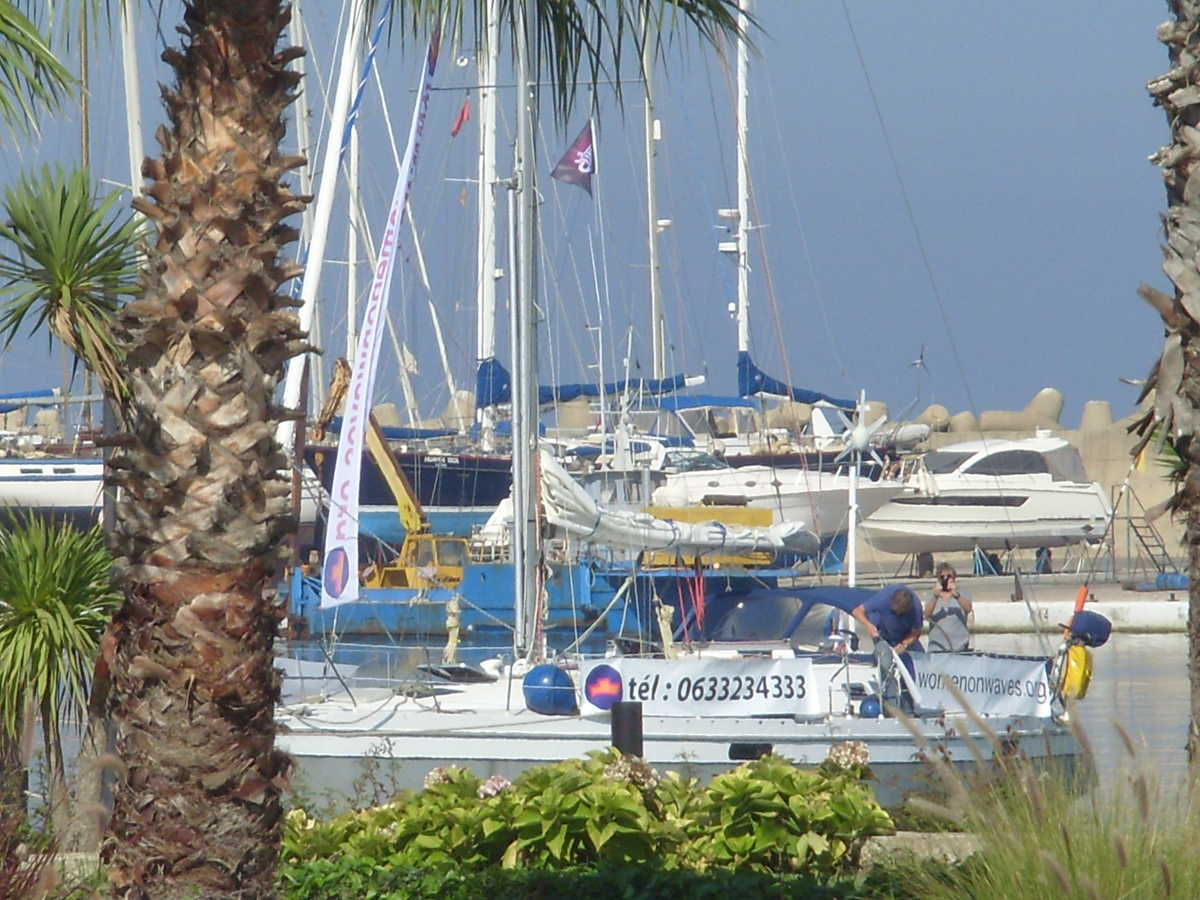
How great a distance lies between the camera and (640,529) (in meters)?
25.8

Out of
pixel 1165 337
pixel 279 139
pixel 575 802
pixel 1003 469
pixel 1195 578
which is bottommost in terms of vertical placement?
pixel 1003 469

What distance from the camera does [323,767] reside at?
1424 cm

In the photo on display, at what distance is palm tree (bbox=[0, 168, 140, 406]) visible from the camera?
24.8 ft

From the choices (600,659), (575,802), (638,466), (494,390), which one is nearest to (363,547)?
(638,466)

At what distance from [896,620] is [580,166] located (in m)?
13.5

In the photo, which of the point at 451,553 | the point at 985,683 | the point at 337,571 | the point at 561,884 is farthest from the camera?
the point at 451,553

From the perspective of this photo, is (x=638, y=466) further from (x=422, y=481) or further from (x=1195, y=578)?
(x=1195, y=578)

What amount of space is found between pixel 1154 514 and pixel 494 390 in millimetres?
27830

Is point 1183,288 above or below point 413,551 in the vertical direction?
above

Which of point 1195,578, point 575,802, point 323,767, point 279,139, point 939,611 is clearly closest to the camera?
point 279,139

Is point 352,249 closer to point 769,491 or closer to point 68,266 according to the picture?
point 769,491

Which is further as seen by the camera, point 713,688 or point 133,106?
point 133,106

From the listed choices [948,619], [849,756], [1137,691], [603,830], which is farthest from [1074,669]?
[1137,691]

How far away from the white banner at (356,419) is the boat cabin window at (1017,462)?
158 ft
